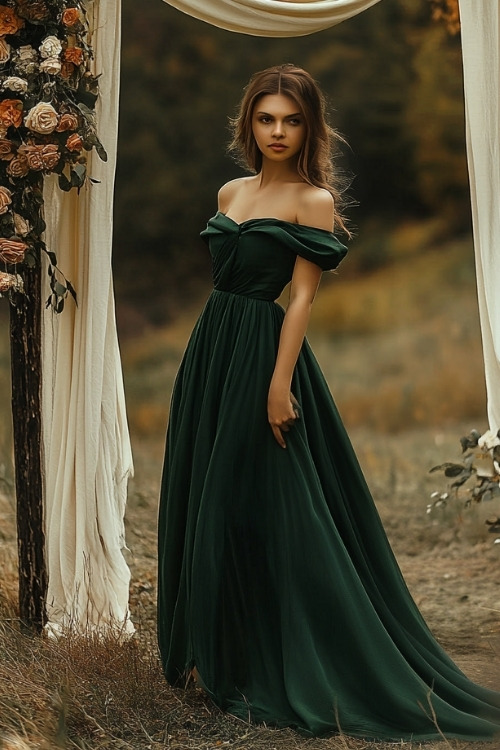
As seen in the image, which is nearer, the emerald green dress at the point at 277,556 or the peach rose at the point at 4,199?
the emerald green dress at the point at 277,556

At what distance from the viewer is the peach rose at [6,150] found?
115 inches

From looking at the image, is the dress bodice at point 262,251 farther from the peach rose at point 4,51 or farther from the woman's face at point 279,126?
the peach rose at point 4,51

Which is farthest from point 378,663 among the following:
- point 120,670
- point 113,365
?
point 113,365

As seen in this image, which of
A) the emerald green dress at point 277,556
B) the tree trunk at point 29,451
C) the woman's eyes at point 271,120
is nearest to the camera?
the emerald green dress at point 277,556

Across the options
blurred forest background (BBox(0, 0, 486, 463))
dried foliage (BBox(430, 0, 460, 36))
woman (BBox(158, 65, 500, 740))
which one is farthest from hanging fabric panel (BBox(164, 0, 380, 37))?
dried foliage (BBox(430, 0, 460, 36))

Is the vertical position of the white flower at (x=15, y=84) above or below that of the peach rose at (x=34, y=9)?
below

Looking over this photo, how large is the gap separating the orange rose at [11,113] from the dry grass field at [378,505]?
4.50ft

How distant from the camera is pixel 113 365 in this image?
3.18 metres

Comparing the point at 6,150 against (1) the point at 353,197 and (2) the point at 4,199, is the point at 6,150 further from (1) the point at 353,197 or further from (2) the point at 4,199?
(1) the point at 353,197

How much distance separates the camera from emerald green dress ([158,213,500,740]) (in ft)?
8.43

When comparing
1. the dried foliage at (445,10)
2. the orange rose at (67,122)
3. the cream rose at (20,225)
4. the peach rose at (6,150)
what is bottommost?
the cream rose at (20,225)

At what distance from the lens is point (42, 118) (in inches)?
113

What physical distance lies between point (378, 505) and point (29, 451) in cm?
303

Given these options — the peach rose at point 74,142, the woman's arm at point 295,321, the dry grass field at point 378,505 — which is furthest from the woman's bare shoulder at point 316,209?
the dry grass field at point 378,505
